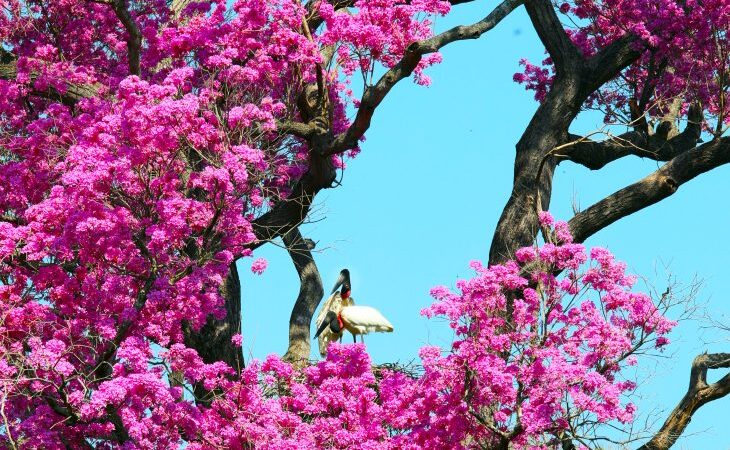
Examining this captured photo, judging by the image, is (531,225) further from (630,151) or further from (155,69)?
(155,69)

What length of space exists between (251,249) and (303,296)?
4.01 m

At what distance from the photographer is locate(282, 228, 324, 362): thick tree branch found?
17250 mm

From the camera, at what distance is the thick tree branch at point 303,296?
17250mm

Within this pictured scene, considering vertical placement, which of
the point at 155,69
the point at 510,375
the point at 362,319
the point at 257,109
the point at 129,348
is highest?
the point at 155,69

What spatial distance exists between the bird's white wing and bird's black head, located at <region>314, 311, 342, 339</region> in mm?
59

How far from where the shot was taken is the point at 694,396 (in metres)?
13.1

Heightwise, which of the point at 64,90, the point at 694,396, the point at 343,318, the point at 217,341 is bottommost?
the point at 694,396

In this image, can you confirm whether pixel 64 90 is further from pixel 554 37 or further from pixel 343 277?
pixel 554 37

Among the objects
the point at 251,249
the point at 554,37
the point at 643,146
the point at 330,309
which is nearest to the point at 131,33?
A: the point at 251,249

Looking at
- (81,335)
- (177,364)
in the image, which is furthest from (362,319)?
(81,335)

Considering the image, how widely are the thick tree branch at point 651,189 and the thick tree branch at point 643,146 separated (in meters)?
1.11

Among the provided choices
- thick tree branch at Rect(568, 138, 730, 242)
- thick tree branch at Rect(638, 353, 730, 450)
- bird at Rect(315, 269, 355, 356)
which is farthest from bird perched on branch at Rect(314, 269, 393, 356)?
thick tree branch at Rect(638, 353, 730, 450)

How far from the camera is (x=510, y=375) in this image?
12117 mm

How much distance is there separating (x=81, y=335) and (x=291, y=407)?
2663 millimetres
